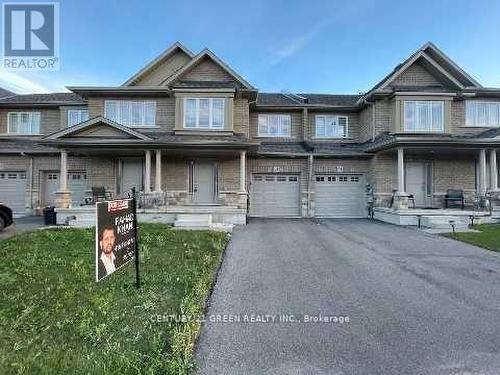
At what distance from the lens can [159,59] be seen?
63.8 feet

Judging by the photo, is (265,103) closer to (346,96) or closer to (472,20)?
(346,96)

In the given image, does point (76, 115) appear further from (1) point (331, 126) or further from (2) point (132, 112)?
(1) point (331, 126)

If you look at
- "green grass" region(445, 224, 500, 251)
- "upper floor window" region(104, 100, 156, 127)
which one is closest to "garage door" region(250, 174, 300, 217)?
"upper floor window" region(104, 100, 156, 127)

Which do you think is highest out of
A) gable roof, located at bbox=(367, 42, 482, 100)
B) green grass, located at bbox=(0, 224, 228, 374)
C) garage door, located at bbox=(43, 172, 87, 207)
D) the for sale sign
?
gable roof, located at bbox=(367, 42, 482, 100)

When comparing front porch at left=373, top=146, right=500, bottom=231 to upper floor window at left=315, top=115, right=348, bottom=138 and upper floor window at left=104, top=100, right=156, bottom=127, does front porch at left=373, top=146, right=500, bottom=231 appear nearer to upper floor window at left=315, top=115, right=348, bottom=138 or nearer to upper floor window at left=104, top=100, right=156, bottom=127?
upper floor window at left=315, top=115, right=348, bottom=138

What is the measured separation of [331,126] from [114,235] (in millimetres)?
18099

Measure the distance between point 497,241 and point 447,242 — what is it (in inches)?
58.9

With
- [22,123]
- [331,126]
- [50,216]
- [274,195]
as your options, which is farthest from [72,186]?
[331,126]

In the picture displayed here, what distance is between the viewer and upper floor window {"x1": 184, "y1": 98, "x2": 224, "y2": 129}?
17.8m

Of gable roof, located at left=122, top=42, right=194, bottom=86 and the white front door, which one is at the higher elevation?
gable roof, located at left=122, top=42, right=194, bottom=86

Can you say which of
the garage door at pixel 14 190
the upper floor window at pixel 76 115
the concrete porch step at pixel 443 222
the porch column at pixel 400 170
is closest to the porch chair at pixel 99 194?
the garage door at pixel 14 190

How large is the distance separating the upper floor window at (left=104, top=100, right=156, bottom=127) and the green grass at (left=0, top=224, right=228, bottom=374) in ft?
36.6

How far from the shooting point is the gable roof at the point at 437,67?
721 inches

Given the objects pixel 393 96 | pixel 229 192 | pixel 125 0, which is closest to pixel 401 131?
pixel 393 96
